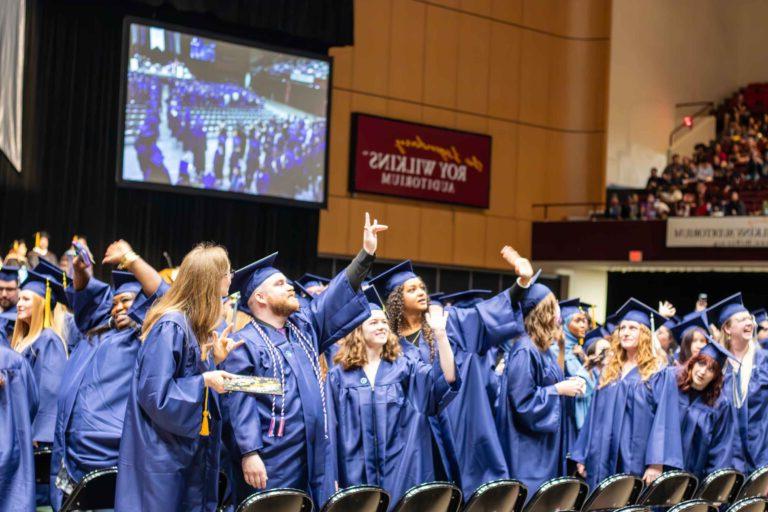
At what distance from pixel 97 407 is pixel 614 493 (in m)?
2.51

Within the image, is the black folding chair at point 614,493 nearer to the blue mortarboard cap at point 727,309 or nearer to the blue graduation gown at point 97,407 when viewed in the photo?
the blue graduation gown at point 97,407

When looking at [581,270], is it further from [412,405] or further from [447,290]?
[412,405]

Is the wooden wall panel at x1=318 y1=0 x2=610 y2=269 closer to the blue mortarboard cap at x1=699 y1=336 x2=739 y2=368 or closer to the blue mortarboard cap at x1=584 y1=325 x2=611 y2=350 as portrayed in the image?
the blue mortarboard cap at x1=584 y1=325 x2=611 y2=350

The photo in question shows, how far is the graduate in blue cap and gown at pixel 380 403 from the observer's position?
19.2 ft

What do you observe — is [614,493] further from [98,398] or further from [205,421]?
[98,398]

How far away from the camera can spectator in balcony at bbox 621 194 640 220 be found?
20.8m

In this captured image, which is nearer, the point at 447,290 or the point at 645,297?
the point at 447,290

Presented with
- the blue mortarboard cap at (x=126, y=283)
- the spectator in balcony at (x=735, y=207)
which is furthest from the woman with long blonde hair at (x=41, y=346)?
the spectator in balcony at (x=735, y=207)

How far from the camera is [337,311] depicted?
17.3 ft

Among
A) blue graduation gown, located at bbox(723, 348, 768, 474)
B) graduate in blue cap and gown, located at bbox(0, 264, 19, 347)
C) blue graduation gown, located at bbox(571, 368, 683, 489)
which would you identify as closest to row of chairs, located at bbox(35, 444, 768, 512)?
blue graduation gown, located at bbox(571, 368, 683, 489)

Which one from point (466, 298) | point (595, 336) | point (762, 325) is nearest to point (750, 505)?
point (466, 298)

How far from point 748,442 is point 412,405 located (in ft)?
9.29

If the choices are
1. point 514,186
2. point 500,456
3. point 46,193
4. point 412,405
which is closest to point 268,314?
point 412,405

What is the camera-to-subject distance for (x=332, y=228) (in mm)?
19484
